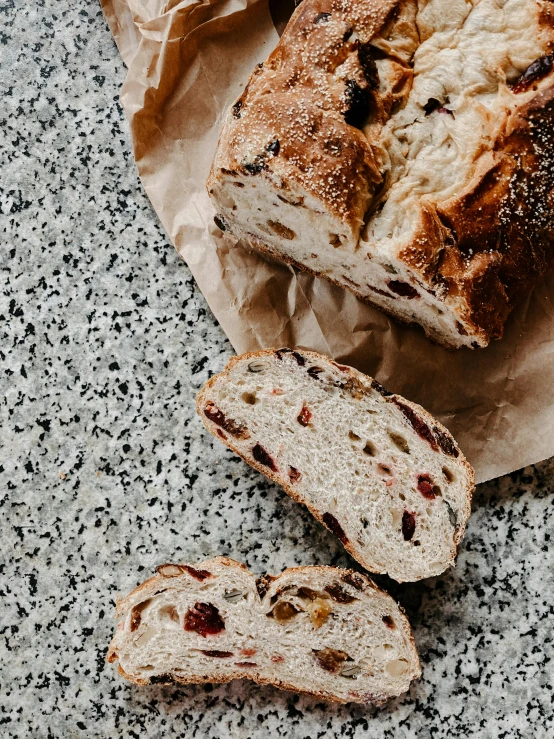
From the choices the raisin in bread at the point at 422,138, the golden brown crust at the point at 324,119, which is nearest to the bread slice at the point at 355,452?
the raisin in bread at the point at 422,138

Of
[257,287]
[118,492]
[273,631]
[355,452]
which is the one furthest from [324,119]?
[273,631]

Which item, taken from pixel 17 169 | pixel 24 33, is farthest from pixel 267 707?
pixel 24 33

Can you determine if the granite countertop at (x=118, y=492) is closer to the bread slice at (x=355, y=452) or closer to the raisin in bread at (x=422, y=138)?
the bread slice at (x=355, y=452)

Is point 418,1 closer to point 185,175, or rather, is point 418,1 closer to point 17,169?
point 185,175

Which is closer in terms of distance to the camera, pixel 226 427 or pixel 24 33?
pixel 226 427

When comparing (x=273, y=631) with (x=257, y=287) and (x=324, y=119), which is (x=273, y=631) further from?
(x=324, y=119)
